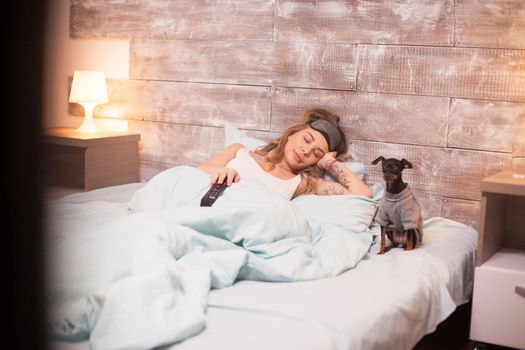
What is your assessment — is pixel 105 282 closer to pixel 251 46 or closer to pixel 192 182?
pixel 192 182

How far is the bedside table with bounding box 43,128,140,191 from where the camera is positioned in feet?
8.14

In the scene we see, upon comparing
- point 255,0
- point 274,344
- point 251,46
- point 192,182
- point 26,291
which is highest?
point 255,0

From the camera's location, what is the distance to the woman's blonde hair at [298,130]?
2.11m

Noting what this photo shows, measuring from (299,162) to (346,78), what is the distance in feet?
1.36

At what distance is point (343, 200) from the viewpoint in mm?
1945

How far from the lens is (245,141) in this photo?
2.36 metres

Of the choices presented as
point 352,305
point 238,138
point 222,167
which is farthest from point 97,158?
point 352,305

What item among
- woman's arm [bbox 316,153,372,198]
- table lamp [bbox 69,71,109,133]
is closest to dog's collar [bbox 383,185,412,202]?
woman's arm [bbox 316,153,372,198]

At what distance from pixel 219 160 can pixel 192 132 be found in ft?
1.81

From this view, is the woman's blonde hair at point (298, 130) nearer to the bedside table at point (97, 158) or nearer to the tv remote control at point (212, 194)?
the tv remote control at point (212, 194)

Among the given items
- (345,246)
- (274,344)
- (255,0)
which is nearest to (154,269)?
(274,344)

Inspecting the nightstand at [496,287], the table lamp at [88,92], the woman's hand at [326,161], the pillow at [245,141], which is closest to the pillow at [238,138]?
the pillow at [245,141]

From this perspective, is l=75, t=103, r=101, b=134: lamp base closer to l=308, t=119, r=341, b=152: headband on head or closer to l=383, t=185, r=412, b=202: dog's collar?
l=308, t=119, r=341, b=152: headband on head

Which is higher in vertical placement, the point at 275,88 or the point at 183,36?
the point at 183,36
